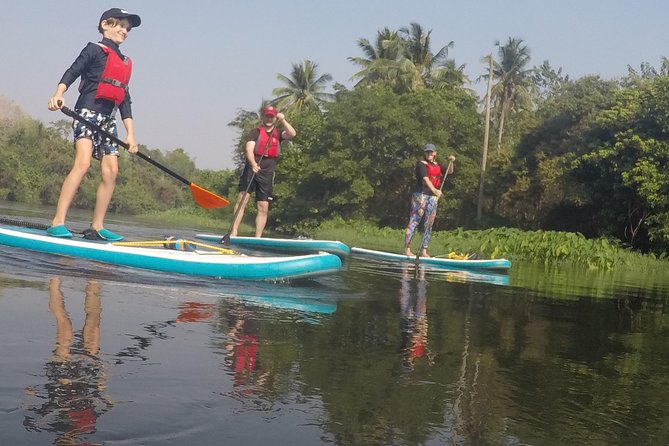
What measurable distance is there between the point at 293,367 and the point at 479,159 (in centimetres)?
4487

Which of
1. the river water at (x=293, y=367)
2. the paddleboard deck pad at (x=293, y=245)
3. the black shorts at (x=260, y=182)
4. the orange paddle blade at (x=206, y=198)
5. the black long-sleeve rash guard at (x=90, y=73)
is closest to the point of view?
the river water at (x=293, y=367)

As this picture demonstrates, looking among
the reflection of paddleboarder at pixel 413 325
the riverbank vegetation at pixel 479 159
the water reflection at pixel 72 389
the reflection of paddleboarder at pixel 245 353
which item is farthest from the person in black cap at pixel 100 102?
the riverbank vegetation at pixel 479 159

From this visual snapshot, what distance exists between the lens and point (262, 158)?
35.1 feet

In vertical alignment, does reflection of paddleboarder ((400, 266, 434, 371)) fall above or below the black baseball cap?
below

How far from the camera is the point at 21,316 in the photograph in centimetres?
390

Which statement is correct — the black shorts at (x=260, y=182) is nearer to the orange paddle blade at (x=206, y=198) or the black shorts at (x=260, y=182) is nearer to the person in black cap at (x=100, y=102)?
the orange paddle blade at (x=206, y=198)

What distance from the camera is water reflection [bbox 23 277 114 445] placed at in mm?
2301

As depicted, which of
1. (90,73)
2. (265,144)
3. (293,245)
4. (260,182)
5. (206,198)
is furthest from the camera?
(260,182)

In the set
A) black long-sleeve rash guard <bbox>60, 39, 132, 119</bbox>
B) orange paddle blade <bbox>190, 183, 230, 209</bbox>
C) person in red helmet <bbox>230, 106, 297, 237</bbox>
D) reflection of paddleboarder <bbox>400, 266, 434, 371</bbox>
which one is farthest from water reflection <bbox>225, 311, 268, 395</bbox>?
person in red helmet <bbox>230, 106, 297, 237</bbox>

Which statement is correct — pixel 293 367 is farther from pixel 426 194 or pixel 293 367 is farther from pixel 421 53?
pixel 421 53

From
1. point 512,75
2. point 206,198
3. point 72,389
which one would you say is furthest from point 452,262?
point 512,75

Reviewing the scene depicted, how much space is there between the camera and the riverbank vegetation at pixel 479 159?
28.4 meters

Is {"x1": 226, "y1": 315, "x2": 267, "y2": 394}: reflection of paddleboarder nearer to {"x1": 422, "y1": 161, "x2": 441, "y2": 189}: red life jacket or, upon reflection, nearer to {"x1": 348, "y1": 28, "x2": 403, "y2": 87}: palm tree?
{"x1": 422, "y1": 161, "x2": 441, "y2": 189}: red life jacket

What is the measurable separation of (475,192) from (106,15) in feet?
130
